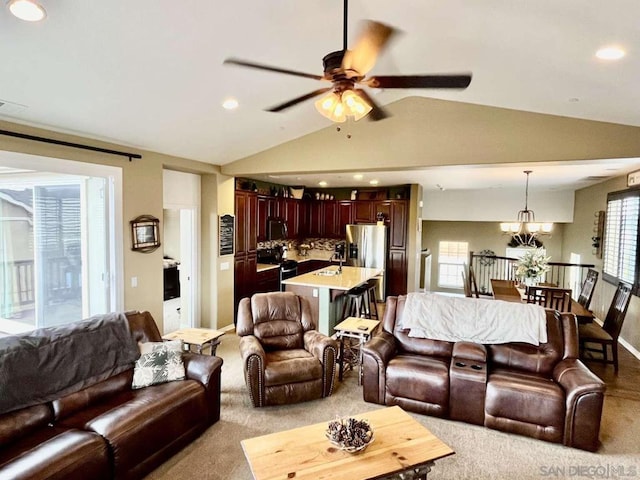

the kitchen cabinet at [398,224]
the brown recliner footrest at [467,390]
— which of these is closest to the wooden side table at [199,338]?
the brown recliner footrest at [467,390]

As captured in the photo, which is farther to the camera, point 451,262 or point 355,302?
point 451,262

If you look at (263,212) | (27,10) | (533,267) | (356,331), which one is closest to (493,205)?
(533,267)

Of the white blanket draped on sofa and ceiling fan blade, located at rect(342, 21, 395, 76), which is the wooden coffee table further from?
ceiling fan blade, located at rect(342, 21, 395, 76)

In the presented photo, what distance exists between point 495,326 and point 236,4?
357 cm

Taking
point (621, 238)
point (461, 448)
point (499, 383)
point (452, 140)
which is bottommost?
point (461, 448)

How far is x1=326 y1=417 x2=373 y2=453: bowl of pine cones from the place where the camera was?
2.24 meters

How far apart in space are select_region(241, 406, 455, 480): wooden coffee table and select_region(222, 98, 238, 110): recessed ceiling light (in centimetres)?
313

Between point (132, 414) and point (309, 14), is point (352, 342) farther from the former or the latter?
point (309, 14)

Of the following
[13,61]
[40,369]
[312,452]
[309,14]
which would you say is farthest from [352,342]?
[13,61]

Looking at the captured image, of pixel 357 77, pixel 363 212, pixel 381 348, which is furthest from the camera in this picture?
pixel 363 212

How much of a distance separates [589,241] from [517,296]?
340 centimetres

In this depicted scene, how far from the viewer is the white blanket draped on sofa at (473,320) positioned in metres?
3.64

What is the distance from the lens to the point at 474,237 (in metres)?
11.2

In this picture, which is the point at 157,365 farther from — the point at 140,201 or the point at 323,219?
the point at 323,219
